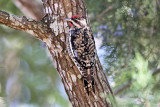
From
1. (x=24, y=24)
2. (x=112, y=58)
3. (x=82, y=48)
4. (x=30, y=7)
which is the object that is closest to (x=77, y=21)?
(x=82, y=48)

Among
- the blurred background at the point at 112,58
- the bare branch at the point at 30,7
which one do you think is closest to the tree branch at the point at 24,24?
the blurred background at the point at 112,58

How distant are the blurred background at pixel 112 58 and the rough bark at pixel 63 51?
0.23 meters

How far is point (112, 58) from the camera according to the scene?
305 cm

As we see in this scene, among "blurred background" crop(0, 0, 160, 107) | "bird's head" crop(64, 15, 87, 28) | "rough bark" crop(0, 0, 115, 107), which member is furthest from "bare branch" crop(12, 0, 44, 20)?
"rough bark" crop(0, 0, 115, 107)

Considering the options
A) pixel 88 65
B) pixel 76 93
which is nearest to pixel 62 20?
pixel 88 65

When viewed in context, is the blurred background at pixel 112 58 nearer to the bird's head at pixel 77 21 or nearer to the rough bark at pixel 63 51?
the rough bark at pixel 63 51

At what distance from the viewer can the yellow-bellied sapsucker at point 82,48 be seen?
7.15 feet

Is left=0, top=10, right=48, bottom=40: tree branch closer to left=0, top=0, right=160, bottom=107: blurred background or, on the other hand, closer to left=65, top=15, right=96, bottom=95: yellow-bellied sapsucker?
left=65, top=15, right=96, bottom=95: yellow-bellied sapsucker

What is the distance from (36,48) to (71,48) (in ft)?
8.89

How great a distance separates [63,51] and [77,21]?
0.36 metres

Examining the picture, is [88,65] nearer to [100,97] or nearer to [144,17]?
[100,97]

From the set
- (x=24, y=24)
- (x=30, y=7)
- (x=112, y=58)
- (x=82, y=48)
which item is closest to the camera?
(x=24, y=24)

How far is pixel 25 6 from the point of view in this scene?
408cm

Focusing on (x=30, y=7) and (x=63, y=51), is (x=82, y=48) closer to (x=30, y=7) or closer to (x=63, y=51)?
(x=63, y=51)
